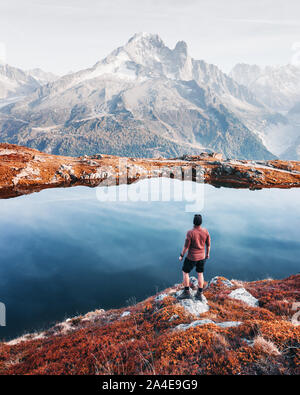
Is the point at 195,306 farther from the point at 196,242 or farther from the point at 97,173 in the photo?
the point at 97,173

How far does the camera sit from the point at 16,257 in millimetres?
21250

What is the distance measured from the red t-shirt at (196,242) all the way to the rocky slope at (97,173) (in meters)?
47.9

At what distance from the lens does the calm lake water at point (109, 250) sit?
16.3 m

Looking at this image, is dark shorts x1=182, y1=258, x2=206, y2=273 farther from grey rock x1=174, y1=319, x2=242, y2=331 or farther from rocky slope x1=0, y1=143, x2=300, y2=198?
rocky slope x1=0, y1=143, x2=300, y2=198

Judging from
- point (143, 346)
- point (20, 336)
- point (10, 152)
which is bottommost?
point (20, 336)

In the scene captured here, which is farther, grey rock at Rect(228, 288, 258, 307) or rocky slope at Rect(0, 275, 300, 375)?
grey rock at Rect(228, 288, 258, 307)

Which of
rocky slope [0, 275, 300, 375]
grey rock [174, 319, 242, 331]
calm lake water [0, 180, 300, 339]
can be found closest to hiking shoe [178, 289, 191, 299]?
rocky slope [0, 275, 300, 375]

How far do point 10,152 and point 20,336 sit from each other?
75.1 meters

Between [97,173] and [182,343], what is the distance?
67294 millimetres

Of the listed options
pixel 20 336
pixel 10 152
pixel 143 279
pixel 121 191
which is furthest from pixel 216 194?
pixel 10 152

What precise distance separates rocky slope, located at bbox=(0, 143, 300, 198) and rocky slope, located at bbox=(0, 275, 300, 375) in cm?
4568

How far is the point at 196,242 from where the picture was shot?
9891mm

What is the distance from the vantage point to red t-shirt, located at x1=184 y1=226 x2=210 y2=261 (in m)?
9.92
